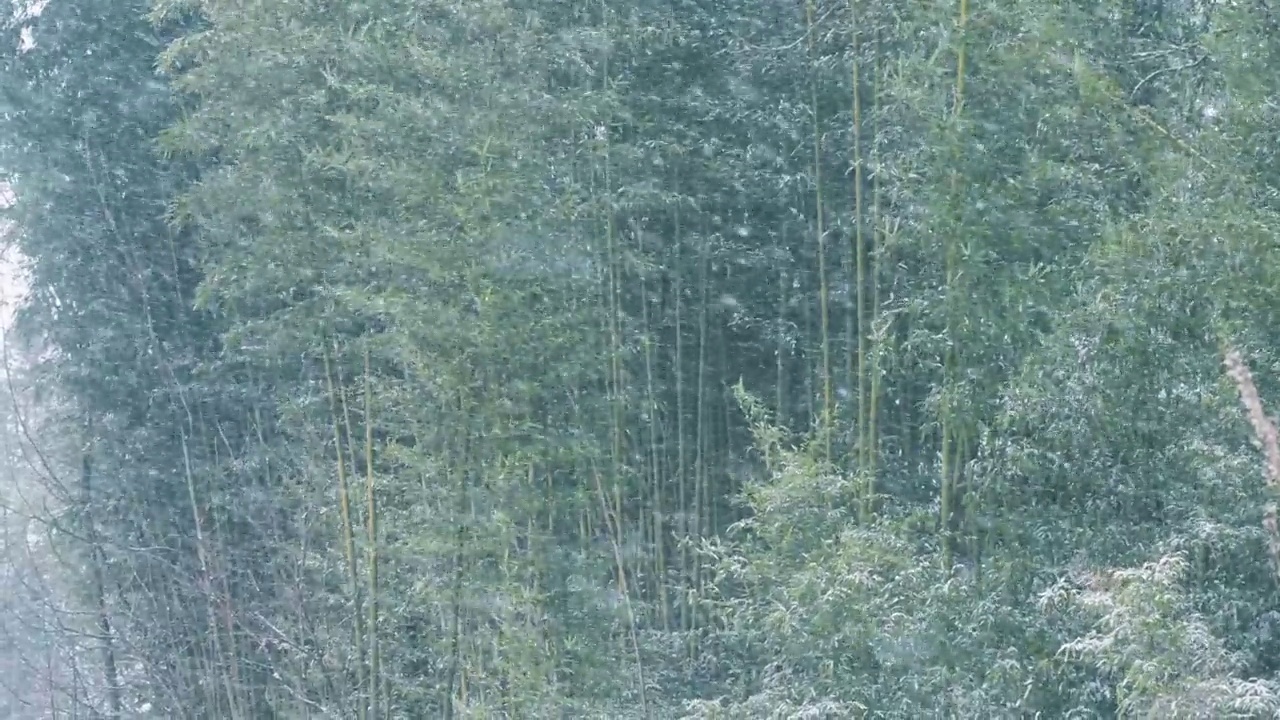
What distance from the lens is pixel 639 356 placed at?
7.18 metres

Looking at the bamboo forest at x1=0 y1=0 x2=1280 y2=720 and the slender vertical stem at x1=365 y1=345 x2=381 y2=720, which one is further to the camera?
the slender vertical stem at x1=365 y1=345 x2=381 y2=720

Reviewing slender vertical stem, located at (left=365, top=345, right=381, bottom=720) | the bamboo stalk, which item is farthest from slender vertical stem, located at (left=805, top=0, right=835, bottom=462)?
the bamboo stalk

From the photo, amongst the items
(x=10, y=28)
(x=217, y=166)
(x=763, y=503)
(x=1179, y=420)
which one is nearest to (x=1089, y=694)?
(x=1179, y=420)

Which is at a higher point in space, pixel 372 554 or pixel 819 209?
pixel 819 209

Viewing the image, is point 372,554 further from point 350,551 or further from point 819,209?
point 819,209

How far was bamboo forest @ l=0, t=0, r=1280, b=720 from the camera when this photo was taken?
198 inches

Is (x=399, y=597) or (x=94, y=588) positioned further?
(x=94, y=588)

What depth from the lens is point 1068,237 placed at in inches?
213

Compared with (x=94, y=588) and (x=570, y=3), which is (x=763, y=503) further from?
(x=94, y=588)

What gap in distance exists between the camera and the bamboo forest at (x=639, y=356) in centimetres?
503

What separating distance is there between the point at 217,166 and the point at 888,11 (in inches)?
126

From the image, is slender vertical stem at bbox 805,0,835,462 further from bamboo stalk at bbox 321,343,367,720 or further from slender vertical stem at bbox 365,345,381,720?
bamboo stalk at bbox 321,343,367,720

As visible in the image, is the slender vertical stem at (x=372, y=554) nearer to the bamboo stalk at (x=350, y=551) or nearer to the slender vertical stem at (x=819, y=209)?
the bamboo stalk at (x=350, y=551)

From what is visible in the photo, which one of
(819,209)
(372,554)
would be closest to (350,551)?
(372,554)
